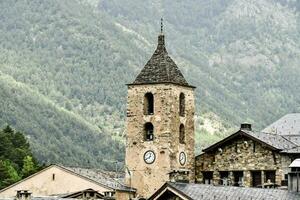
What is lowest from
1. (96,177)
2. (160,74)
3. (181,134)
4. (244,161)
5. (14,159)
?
(244,161)

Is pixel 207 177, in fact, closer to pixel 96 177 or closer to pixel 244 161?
pixel 244 161

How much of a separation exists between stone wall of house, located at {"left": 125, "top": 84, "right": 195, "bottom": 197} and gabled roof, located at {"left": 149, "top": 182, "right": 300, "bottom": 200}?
19.0 meters

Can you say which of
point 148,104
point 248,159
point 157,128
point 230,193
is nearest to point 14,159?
point 148,104

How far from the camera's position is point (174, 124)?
239ft

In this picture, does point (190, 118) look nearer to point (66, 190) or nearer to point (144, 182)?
point (144, 182)

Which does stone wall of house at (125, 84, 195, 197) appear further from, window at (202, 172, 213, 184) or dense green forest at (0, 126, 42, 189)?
dense green forest at (0, 126, 42, 189)

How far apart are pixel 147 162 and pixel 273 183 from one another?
9.76 meters

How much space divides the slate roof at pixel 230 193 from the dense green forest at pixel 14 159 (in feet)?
192

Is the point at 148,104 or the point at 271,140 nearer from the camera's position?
the point at 271,140

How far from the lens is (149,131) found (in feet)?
242

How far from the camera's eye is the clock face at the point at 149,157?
2852 inches

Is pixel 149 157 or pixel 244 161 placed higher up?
pixel 149 157

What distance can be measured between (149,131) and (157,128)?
121 centimetres

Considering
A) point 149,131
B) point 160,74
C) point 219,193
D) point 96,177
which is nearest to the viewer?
point 219,193
